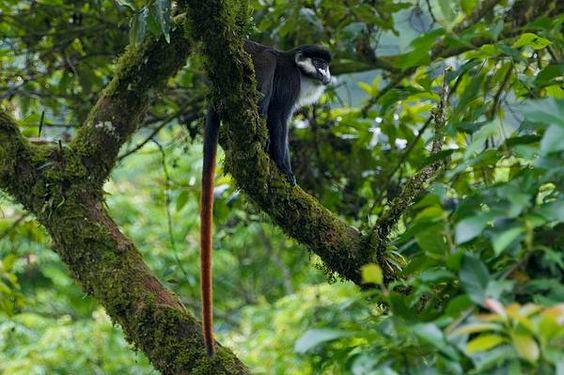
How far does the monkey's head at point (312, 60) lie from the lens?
A: 4398mm

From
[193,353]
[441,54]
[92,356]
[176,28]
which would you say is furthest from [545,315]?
[92,356]

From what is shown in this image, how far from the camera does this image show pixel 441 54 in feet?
15.4

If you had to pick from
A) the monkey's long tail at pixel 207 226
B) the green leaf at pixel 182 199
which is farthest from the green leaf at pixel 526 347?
the green leaf at pixel 182 199

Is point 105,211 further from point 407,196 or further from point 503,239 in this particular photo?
point 503,239

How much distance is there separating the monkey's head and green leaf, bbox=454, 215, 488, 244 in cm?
292

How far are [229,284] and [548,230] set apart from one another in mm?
8077

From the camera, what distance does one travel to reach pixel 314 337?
1.48m

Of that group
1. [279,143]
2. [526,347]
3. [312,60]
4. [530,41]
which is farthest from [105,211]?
[526,347]

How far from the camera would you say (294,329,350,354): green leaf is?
146 cm

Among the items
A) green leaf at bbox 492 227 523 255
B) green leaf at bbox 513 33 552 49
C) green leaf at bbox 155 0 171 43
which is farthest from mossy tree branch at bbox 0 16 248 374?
green leaf at bbox 492 227 523 255

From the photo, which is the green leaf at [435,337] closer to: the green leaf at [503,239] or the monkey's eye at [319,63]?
the green leaf at [503,239]

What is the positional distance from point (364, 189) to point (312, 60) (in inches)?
48.6

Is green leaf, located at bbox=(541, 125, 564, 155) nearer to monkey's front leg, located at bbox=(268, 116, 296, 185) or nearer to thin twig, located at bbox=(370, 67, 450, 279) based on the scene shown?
thin twig, located at bbox=(370, 67, 450, 279)

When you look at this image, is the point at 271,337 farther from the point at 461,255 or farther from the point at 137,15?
the point at 461,255
